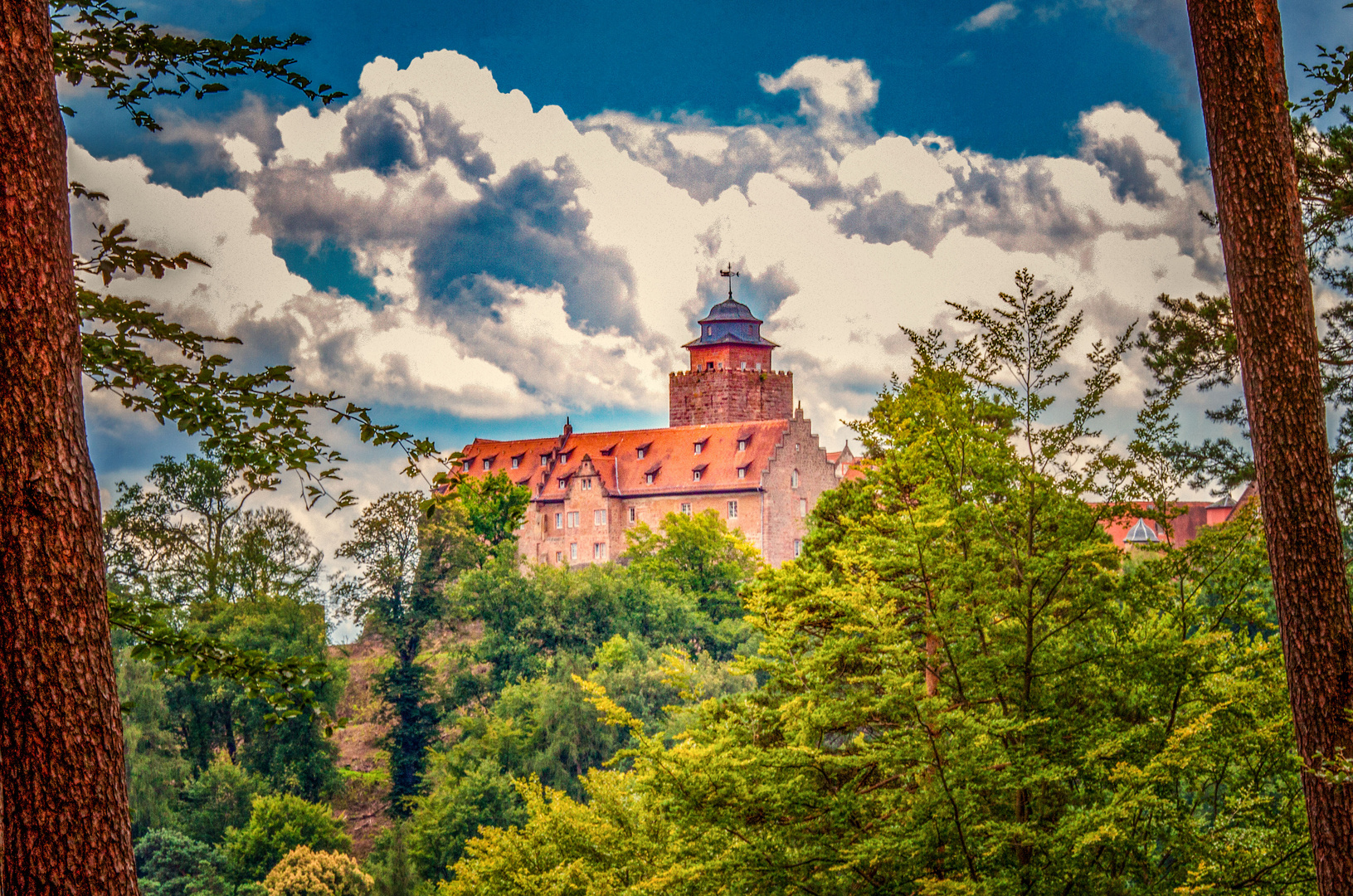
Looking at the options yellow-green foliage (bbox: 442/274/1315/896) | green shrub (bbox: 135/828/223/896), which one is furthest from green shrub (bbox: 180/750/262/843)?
yellow-green foliage (bbox: 442/274/1315/896)

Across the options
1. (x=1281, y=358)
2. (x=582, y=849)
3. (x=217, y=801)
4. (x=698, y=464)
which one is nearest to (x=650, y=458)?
(x=698, y=464)

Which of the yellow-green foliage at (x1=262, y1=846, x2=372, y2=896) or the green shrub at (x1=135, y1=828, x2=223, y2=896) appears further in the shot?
the green shrub at (x1=135, y1=828, x2=223, y2=896)

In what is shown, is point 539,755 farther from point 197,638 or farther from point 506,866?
point 197,638

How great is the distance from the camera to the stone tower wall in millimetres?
69562

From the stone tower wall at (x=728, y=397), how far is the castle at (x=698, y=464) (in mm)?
46

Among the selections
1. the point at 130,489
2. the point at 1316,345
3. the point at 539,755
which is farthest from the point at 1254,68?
the point at 130,489

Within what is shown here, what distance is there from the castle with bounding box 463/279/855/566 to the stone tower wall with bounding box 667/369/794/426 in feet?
0.15

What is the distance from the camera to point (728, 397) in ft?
228

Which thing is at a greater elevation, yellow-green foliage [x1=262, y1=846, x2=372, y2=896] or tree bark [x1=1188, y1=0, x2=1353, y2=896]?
tree bark [x1=1188, y1=0, x2=1353, y2=896]

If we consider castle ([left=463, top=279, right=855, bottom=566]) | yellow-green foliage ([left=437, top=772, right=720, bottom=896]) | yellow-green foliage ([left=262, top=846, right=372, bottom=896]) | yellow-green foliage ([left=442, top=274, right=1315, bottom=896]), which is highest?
castle ([left=463, top=279, right=855, bottom=566])

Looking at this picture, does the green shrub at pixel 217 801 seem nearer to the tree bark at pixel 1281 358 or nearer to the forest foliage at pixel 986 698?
the forest foliage at pixel 986 698

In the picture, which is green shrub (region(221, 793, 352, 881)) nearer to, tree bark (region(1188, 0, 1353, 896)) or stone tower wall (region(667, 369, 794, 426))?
tree bark (region(1188, 0, 1353, 896))

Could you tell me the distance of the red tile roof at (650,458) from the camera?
210ft

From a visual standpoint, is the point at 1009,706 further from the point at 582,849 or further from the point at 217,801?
the point at 217,801
